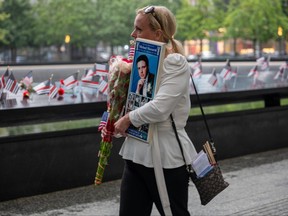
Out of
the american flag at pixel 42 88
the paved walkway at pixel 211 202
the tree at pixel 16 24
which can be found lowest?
the tree at pixel 16 24

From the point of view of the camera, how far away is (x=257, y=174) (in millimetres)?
7227

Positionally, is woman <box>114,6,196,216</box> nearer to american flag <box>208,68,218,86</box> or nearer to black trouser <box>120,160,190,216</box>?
black trouser <box>120,160,190,216</box>

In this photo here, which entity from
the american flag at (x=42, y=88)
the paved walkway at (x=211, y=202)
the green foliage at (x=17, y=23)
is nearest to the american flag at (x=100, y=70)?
the american flag at (x=42, y=88)

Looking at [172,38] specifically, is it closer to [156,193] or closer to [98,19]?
[156,193]

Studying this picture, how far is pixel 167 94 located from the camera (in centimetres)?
306

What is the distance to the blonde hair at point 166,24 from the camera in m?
3.15

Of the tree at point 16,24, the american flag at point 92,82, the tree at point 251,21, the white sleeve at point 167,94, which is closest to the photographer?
the white sleeve at point 167,94

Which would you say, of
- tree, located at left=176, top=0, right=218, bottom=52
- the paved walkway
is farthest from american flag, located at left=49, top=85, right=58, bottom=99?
tree, located at left=176, top=0, right=218, bottom=52

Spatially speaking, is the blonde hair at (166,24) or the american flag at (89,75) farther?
the american flag at (89,75)

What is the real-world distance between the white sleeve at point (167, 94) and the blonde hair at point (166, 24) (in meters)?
0.11

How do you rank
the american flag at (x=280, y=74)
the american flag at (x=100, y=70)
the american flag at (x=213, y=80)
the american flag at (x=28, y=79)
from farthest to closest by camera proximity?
the american flag at (x=280, y=74) < the american flag at (x=213, y=80) < the american flag at (x=100, y=70) < the american flag at (x=28, y=79)

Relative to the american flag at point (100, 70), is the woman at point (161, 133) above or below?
above

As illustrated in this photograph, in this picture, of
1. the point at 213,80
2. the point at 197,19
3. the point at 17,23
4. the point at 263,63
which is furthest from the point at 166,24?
the point at 17,23

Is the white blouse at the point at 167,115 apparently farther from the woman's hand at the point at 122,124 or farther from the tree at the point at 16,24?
the tree at the point at 16,24
